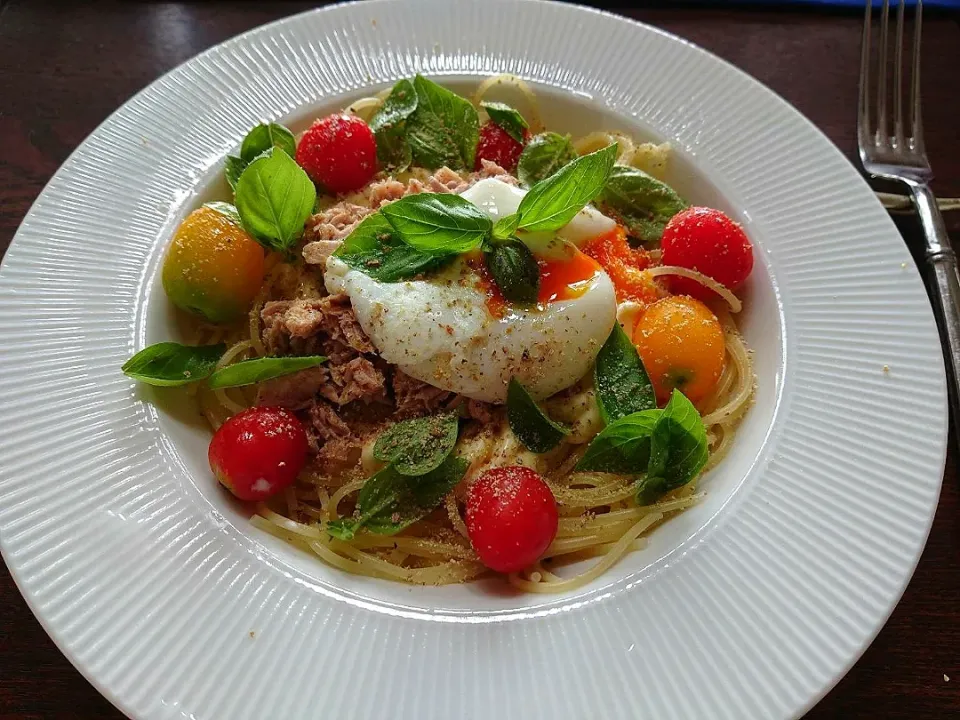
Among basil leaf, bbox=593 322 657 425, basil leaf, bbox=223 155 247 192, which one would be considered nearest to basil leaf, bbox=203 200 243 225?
basil leaf, bbox=223 155 247 192

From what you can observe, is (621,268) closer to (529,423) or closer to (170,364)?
(529,423)

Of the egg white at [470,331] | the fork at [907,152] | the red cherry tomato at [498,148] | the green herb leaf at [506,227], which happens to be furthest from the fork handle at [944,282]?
the red cherry tomato at [498,148]

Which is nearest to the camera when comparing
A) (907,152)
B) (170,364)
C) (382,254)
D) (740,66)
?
(170,364)

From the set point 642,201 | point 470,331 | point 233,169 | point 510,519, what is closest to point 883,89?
point 642,201

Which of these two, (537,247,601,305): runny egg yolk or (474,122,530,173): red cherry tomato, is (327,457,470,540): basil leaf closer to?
(537,247,601,305): runny egg yolk

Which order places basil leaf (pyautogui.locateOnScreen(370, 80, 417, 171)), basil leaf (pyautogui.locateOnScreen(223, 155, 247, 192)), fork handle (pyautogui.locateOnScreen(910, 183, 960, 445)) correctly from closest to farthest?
fork handle (pyautogui.locateOnScreen(910, 183, 960, 445)) → basil leaf (pyautogui.locateOnScreen(223, 155, 247, 192)) → basil leaf (pyautogui.locateOnScreen(370, 80, 417, 171))

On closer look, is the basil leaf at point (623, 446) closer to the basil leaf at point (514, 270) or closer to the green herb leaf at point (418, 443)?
the green herb leaf at point (418, 443)

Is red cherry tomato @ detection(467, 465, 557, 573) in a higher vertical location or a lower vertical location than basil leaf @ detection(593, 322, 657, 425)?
lower

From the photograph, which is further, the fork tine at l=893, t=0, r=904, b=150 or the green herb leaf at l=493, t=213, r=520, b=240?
the fork tine at l=893, t=0, r=904, b=150
